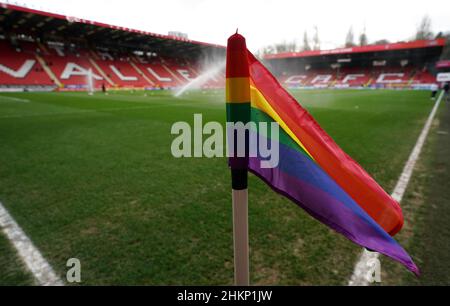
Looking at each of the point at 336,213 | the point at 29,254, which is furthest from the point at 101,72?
the point at 336,213

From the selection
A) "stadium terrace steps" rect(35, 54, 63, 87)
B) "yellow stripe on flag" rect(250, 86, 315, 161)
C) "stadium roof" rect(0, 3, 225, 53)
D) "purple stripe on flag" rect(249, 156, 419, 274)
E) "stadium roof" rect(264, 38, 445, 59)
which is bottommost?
"purple stripe on flag" rect(249, 156, 419, 274)

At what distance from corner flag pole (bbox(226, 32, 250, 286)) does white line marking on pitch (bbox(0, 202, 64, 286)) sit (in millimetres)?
1774

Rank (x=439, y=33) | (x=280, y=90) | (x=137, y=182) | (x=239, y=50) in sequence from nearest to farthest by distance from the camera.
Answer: (x=239, y=50)
(x=280, y=90)
(x=137, y=182)
(x=439, y=33)

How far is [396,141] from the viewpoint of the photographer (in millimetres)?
7305

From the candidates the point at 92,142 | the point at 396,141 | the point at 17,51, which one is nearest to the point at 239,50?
the point at 92,142

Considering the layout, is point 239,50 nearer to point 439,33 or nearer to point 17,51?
point 17,51

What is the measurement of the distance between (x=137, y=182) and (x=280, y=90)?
346cm

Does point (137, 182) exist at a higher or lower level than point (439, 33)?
lower

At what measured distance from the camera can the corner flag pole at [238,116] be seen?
3.48ft

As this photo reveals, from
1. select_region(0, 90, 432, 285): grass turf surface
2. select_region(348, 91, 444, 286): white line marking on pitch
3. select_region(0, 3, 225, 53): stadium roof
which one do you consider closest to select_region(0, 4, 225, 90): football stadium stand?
select_region(0, 3, 225, 53): stadium roof

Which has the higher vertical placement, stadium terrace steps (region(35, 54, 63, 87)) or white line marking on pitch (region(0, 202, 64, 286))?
stadium terrace steps (region(35, 54, 63, 87))

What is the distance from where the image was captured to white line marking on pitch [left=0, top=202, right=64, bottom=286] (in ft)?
7.20

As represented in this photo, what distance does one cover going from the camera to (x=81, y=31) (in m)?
37.6

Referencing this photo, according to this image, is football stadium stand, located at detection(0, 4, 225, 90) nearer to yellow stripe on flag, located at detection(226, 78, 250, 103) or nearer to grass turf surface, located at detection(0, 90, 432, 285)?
grass turf surface, located at detection(0, 90, 432, 285)
